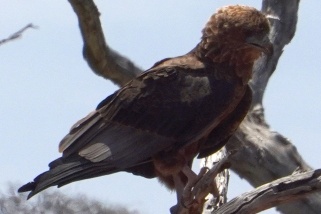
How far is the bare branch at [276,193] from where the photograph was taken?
26.3 feet

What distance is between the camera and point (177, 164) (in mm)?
8906

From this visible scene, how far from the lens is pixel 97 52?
10750 millimetres

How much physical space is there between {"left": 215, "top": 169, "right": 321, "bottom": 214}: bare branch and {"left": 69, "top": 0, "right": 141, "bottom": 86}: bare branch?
9.08ft

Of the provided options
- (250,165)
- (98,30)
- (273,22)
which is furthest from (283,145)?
(98,30)

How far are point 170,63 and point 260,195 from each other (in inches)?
62.6

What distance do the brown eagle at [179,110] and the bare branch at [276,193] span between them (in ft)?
2.58

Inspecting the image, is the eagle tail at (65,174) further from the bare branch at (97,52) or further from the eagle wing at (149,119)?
the bare branch at (97,52)

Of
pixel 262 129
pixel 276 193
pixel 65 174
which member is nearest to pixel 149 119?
pixel 65 174

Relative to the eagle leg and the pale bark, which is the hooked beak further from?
the pale bark

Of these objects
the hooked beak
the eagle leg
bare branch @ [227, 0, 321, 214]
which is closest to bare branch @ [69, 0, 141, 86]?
bare branch @ [227, 0, 321, 214]

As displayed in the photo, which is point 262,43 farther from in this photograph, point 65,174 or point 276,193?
point 65,174

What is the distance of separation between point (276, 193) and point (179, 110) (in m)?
1.34

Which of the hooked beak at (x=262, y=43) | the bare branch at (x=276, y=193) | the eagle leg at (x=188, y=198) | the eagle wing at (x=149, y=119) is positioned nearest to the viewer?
the bare branch at (x=276, y=193)

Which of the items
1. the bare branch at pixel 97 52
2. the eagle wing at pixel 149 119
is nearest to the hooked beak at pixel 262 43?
the eagle wing at pixel 149 119
